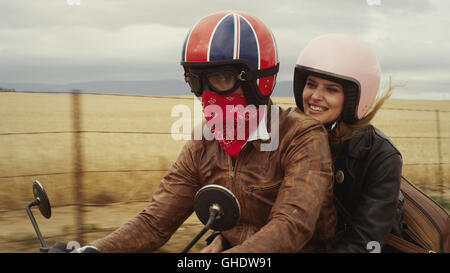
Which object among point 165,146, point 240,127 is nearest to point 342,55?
point 240,127

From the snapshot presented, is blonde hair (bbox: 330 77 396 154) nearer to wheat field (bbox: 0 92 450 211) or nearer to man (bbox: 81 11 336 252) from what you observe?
man (bbox: 81 11 336 252)

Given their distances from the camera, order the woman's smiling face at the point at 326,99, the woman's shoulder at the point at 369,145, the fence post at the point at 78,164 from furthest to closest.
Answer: the fence post at the point at 78,164, the woman's smiling face at the point at 326,99, the woman's shoulder at the point at 369,145

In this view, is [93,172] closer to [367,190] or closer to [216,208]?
[367,190]

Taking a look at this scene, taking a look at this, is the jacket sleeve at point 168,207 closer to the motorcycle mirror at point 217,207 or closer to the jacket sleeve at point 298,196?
the jacket sleeve at point 298,196

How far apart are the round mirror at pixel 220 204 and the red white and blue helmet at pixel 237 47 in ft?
1.91

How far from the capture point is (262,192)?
2.10 m

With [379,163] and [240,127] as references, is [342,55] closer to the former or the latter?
[379,163]

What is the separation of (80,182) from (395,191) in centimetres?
395

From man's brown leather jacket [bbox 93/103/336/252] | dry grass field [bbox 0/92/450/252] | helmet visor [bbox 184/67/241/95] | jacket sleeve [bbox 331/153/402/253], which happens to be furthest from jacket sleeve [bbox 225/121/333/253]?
dry grass field [bbox 0/92/450/252]

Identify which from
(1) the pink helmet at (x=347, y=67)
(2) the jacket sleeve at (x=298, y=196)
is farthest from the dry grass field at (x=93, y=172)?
(2) the jacket sleeve at (x=298, y=196)

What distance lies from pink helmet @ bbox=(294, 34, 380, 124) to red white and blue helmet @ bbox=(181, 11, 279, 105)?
58 cm

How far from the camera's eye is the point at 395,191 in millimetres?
2471

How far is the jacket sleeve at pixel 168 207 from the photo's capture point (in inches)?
90.7

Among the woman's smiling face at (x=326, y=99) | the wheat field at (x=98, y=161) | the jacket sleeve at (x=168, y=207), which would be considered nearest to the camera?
the jacket sleeve at (x=168, y=207)
